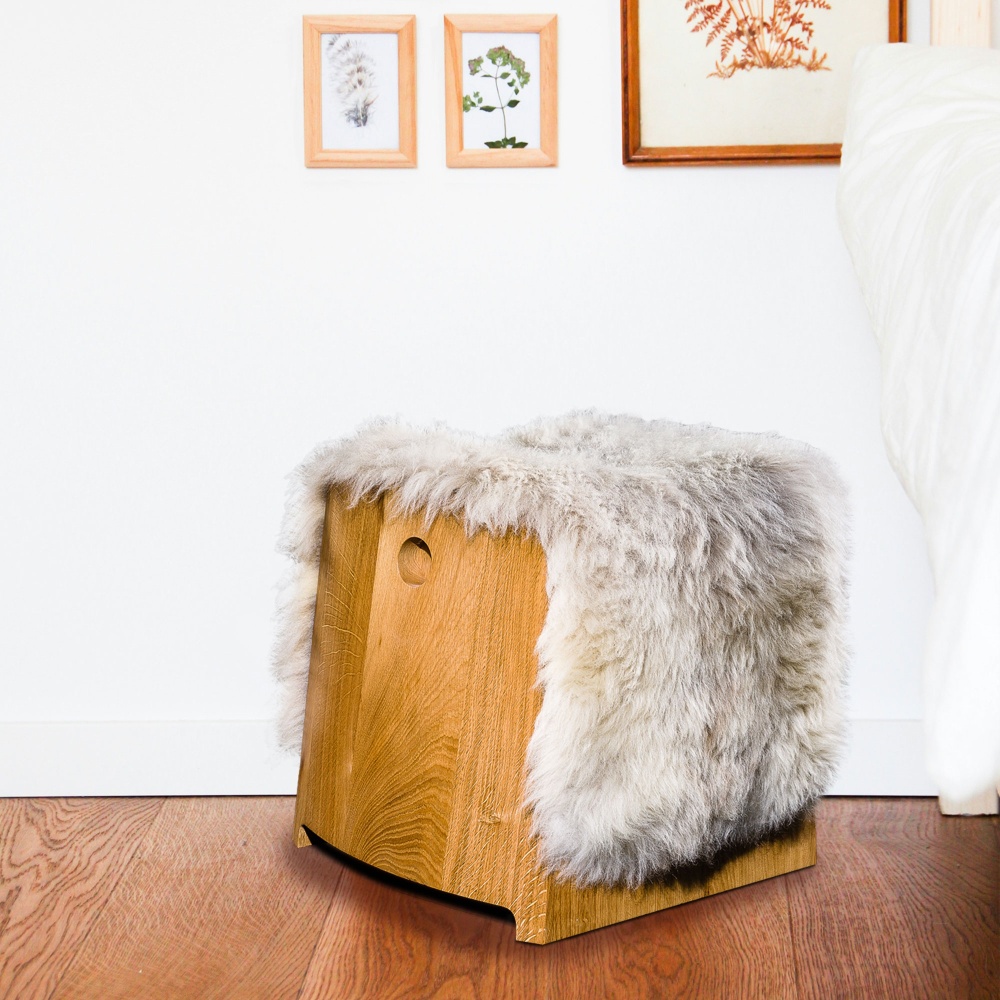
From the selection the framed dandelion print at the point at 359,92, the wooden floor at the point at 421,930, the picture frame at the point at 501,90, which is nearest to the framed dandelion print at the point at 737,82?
the picture frame at the point at 501,90

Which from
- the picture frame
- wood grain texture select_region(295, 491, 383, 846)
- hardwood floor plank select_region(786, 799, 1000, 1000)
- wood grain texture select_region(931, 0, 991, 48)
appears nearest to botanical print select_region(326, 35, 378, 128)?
the picture frame

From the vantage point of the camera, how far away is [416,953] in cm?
106

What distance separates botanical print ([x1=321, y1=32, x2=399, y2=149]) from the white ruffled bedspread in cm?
66

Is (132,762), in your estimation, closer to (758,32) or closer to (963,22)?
(758,32)

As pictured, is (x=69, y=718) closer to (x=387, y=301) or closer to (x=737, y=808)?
(x=387, y=301)

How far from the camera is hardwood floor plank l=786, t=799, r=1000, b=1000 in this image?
100 centimetres

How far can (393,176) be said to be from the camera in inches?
59.1

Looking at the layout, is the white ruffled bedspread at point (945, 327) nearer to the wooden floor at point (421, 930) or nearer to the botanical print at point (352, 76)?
the wooden floor at point (421, 930)

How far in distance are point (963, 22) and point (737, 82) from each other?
296 mm

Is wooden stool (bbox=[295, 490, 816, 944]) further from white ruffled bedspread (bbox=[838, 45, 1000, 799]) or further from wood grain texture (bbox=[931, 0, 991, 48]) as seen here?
wood grain texture (bbox=[931, 0, 991, 48])

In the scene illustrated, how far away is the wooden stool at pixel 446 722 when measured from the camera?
106cm

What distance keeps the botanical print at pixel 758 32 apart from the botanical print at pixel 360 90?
436 millimetres

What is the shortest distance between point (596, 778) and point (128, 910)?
557 mm

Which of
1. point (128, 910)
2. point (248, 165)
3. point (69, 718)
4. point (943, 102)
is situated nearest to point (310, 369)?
point (248, 165)
